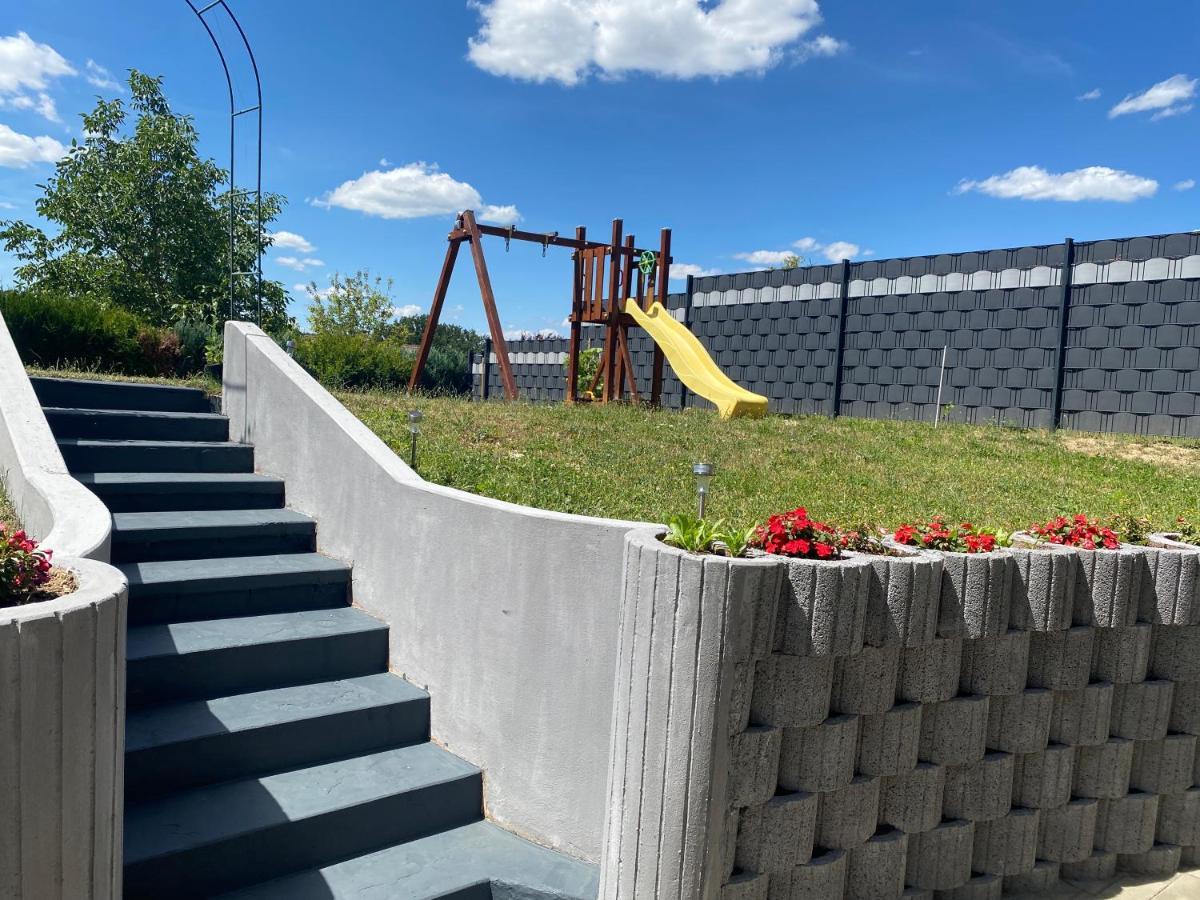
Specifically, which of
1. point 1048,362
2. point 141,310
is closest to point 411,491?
point 1048,362

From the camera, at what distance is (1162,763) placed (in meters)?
3.51

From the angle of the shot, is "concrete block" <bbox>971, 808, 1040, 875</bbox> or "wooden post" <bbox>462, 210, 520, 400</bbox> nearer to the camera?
"concrete block" <bbox>971, 808, 1040, 875</bbox>

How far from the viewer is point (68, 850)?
192 cm

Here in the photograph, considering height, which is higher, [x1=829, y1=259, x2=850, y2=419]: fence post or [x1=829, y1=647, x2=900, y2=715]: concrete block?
[x1=829, y1=259, x2=850, y2=419]: fence post

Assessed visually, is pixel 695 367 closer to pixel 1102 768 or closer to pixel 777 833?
pixel 1102 768

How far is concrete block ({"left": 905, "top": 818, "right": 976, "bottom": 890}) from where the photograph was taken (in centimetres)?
309

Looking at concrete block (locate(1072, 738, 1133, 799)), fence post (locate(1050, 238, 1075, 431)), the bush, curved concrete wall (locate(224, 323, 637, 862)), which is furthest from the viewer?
the bush

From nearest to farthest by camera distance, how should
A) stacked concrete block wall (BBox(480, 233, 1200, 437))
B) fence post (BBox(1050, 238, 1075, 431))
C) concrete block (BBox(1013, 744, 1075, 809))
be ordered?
1. concrete block (BBox(1013, 744, 1075, 809))
2. stacked concrete block wall (BBox(480, 233, 1200, 437))
3. fence post (BBox(1050, 238, 1075, 431))

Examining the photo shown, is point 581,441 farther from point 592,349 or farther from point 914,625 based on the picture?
point 592,349

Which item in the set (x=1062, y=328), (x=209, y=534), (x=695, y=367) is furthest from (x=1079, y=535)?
(x=695, y=367)

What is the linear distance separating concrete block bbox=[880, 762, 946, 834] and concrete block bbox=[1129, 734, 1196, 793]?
3.70ft

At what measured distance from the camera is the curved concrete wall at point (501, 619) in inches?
124

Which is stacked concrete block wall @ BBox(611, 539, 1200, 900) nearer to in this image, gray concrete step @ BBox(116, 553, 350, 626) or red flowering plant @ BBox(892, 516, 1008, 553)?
red flowering plant @ BBox(892, 516, 1008, 553)

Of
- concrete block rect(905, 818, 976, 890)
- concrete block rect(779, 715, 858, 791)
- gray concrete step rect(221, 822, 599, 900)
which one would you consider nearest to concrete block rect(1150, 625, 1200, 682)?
concrete block rect(905, 818, 976, 890)
